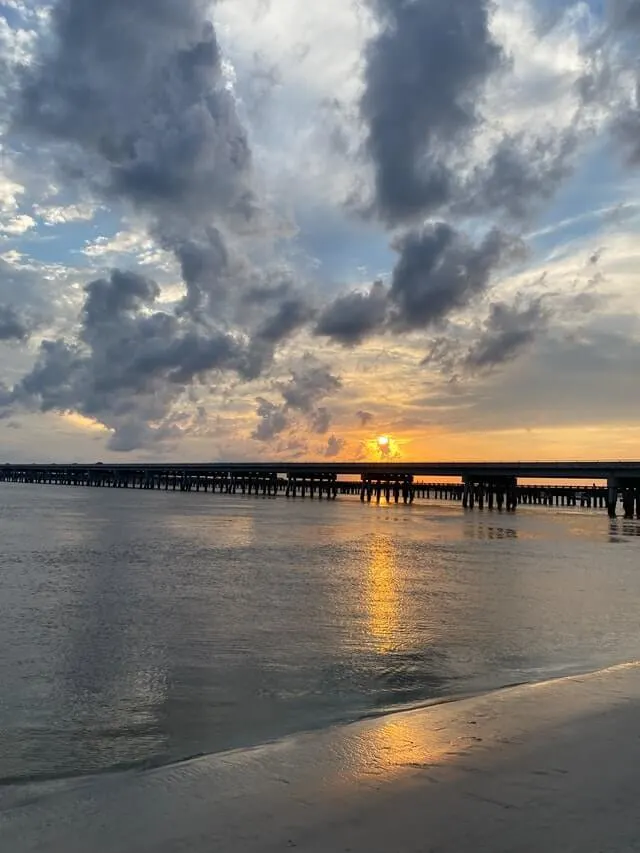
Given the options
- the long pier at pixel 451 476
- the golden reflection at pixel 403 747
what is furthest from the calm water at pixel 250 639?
the long pier at pixel 451 476

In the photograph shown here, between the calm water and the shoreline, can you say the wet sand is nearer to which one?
the shoreline

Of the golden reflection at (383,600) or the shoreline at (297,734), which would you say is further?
the golden reflection at (383,600)

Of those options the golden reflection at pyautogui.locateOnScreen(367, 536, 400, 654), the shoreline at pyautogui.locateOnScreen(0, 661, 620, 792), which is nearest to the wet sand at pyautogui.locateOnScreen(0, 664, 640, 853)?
the shoreline at pyautogui.locateOnScreen(0, 661, 620, 792)

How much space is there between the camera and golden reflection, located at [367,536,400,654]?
1538 centimetres

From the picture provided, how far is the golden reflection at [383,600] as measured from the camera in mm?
15380

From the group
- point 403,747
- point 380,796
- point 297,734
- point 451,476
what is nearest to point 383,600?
point 297,734

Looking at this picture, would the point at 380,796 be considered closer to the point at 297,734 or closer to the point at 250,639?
the point at 297,734

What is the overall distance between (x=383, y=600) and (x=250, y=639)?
6399 mm

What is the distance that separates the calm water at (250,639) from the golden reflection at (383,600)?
3.3 inches

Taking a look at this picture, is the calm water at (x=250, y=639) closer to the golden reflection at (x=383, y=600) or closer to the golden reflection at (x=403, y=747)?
the golden reflection at (x=383, y=600)

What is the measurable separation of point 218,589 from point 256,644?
Result: 7466 mm

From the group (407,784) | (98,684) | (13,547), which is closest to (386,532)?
(13,547)

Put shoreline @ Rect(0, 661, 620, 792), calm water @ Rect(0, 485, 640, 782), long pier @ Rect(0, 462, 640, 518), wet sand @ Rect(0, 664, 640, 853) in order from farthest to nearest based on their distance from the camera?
long pier @ Rect(0, 462, 640, 518) < calm water @ Rect(0, 485, 640, 782) < shoreline @ Rect(0, 661, 620, 792) < wet sand @ Rect(0, 664, 640, 853)

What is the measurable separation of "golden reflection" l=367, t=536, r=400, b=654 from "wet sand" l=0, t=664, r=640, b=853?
18.6 ft
